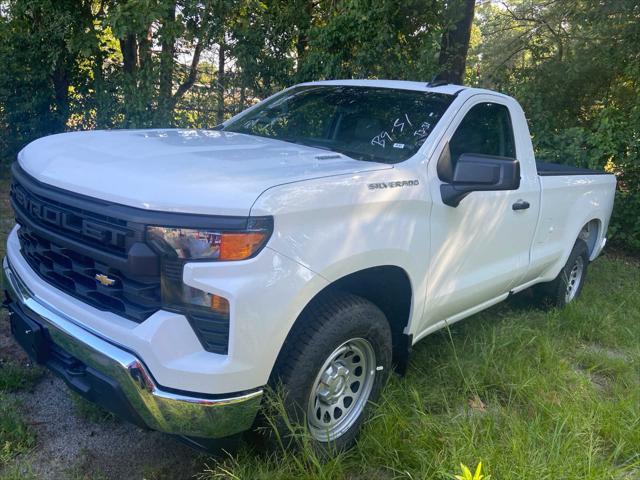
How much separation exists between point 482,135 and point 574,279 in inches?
91.3

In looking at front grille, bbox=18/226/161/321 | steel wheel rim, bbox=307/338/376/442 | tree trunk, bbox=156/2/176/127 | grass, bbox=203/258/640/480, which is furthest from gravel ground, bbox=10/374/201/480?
tree trunk, bbox=156/2/176/127

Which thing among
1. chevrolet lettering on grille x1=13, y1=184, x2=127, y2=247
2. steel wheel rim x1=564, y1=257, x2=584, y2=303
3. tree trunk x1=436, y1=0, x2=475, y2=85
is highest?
tree trunk x1=436, y1=0, x2=475, y2=85

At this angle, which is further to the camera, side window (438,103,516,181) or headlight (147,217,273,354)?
side window (438,103,516,181)

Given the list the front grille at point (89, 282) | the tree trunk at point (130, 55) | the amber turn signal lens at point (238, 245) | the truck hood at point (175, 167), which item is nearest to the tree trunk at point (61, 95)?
the tree trunk at point (130, 55)

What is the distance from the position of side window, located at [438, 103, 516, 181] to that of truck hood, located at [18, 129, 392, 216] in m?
0.80

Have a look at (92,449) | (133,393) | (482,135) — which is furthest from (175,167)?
(482,135)

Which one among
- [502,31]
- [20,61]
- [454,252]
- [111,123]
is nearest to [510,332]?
[454,252]

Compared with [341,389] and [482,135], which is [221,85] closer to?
[482,135]

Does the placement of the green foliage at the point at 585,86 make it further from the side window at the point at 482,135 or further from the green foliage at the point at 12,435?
the green foliage at the point at 12,435

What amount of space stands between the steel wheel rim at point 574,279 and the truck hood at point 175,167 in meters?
3.09

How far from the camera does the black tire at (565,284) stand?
5.09 m

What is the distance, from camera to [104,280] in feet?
7.79

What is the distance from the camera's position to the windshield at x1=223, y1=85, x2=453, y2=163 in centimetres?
348

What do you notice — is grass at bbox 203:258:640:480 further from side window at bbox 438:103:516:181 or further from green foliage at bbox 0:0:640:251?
green foliage at bbox 0:0:640:251
